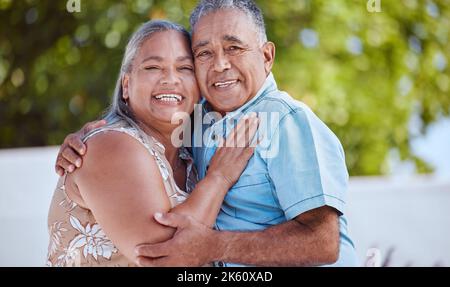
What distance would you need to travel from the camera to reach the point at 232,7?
5.80 feet

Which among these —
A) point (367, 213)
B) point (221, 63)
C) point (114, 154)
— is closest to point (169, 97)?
point (221, 63)

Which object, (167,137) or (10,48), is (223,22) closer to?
(167,137)

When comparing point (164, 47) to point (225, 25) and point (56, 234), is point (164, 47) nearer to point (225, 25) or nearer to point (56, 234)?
point (225, 25)

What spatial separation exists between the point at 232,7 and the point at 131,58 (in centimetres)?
31

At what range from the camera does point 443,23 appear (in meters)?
4.63

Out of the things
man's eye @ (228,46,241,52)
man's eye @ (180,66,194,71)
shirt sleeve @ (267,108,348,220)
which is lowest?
shirt sleeve @ (267,108,348,220)

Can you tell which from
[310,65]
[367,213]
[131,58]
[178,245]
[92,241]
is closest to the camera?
[178,245]

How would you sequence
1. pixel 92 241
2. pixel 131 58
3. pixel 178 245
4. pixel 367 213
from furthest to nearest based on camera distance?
pixel 367 213 → pixel 131 58 → pixel 92 241 → pixel 178 245

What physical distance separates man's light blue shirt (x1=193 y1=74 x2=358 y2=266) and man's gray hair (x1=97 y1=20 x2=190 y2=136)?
1.02ft

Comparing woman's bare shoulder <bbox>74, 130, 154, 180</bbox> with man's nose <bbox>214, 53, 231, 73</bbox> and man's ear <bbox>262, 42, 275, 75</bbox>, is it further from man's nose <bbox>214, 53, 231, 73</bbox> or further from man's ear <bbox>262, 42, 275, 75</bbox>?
man's ear <bbox>262, 42, 275, 75</bbox>

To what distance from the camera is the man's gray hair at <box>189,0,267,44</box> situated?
1.77 metres

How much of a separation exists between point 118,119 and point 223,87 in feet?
0.96

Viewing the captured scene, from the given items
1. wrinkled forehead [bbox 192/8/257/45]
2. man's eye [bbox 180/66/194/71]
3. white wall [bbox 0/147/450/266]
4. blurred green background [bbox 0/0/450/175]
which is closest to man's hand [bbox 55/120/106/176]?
man's eye [bbox 180/66/194/71]

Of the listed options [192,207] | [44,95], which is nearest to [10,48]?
[44,95]
